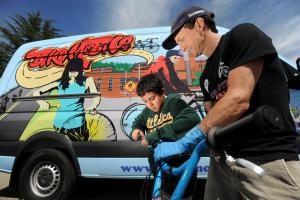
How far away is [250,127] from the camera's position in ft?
4.18

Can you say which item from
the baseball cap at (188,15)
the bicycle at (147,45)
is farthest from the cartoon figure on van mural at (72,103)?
the baseball cap at (188,15)

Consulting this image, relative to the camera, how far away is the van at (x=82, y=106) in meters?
5.18

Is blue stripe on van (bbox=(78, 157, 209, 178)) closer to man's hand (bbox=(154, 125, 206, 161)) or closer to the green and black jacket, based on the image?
the green and black jacket

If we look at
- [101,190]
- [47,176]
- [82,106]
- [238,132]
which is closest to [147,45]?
[82,106]

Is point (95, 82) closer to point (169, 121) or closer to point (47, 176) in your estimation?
point (47, 176)

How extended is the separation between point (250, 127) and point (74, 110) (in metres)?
4.47

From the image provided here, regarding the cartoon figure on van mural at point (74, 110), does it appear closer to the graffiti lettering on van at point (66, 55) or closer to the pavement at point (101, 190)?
the graffiti lettering on van at point (66, 55)

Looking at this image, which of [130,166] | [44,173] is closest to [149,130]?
[130,166]

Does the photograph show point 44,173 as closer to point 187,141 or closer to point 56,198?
point 56,198

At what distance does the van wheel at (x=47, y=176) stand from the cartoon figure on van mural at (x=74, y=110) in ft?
1.07

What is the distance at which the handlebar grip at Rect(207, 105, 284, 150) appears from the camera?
118 cm

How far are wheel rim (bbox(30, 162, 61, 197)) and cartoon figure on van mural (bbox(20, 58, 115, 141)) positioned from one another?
48cm

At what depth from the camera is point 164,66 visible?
522cm

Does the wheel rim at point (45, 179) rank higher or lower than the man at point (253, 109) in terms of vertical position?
lower
